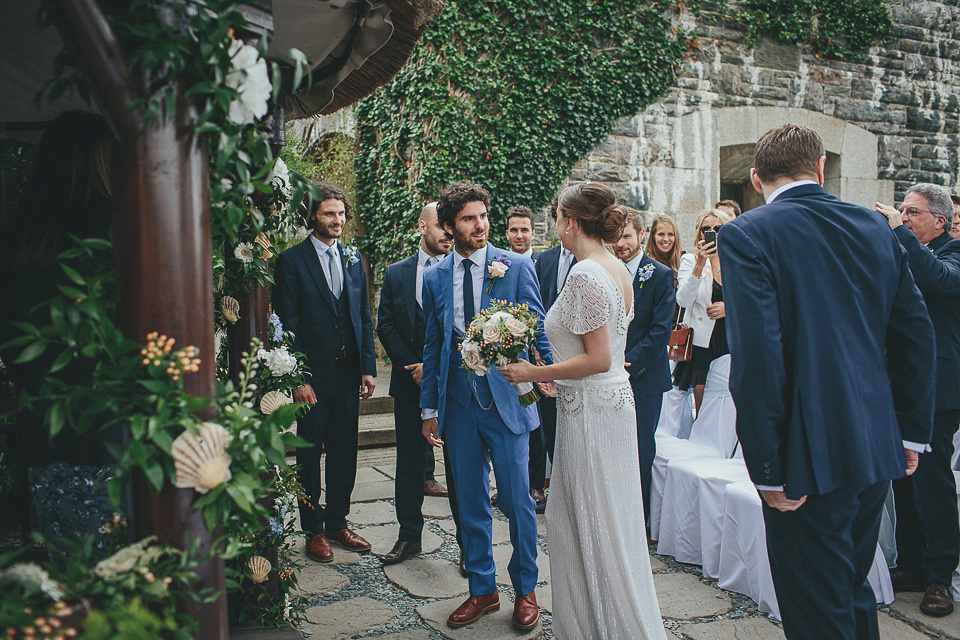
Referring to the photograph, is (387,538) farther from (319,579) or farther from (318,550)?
(319,579)

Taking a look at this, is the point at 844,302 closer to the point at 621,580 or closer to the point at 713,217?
the point at 621,580

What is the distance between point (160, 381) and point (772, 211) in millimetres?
2017

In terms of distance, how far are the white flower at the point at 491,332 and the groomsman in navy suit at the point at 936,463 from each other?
207 cm

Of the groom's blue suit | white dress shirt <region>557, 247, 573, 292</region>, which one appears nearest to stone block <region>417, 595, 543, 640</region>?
the groom's blue suit

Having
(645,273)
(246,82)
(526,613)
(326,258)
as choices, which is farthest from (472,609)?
(246,82)

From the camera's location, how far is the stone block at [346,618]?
11.4ft

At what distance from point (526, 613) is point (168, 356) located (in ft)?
8.12

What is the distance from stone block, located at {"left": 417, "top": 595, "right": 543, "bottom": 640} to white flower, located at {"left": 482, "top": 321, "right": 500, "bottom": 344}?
1.41 m

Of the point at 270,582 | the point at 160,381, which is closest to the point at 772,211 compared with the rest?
the point at 160,381

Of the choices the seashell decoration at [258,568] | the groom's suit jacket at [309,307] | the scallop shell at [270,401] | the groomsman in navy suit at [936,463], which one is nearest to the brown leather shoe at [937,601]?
the groomsman in navy suit at [936,463]

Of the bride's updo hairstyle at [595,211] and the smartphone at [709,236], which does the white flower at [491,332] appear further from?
the smartphone at [709,236]

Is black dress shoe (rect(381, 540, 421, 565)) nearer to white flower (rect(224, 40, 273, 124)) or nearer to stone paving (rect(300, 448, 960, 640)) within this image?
stone paving (rect(300, 448, 960, 640))

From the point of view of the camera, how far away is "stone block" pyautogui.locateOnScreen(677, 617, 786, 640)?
340 cm

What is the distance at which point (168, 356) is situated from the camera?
1.59 meters
